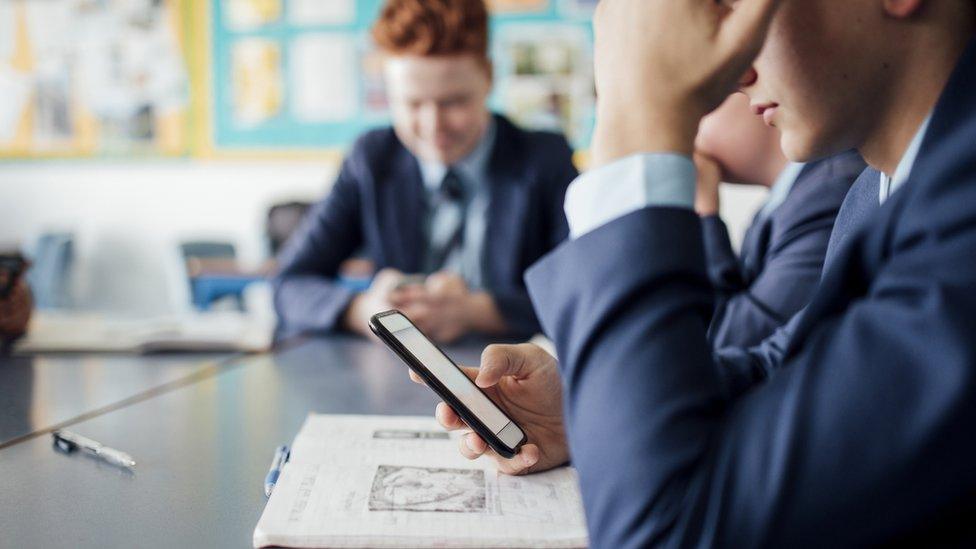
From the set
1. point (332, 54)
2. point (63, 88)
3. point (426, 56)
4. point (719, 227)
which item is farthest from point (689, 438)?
point (63, 88)

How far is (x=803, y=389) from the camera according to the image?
1.43 feet

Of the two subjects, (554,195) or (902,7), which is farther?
(554,195)

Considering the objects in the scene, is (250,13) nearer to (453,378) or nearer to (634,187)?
(453,378)

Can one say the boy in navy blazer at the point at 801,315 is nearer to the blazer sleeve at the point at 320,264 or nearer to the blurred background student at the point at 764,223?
the blurred background student at the point at 764,223

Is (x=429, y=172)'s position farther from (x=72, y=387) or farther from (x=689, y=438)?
(x=689, y=438)

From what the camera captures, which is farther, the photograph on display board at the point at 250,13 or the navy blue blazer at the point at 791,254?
the photograph on display board at the point at 250,13

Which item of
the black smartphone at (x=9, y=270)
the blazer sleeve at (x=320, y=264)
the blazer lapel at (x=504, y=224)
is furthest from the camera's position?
the blazer lapel at (x=504, y=224)

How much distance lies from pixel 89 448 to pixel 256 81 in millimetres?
3217

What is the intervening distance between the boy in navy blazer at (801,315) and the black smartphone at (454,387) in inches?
7.0

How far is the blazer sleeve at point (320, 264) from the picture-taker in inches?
62.0

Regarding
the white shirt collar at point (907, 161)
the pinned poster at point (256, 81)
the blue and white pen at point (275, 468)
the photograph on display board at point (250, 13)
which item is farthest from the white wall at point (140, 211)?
the white shirt collar at point (907, 161)

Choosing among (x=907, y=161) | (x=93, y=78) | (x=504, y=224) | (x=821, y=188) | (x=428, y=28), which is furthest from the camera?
(x=93, y=78)

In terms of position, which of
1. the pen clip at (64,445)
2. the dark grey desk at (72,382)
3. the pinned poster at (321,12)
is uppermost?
the pinned poster at (321,12)

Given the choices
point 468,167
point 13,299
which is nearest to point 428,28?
point 468,167
